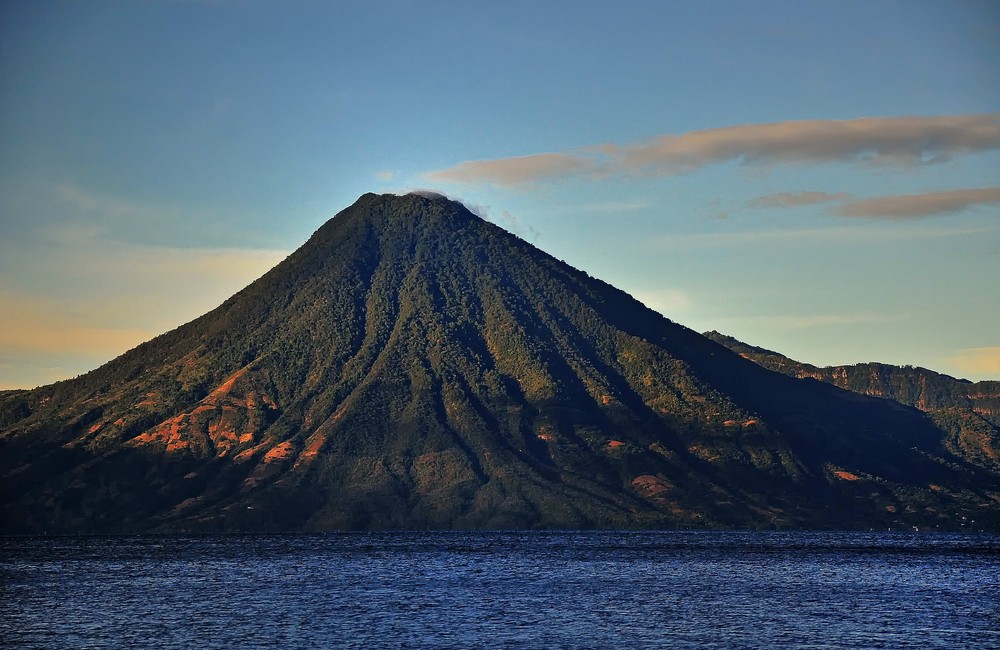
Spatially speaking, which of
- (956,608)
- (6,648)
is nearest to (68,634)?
(6,648)

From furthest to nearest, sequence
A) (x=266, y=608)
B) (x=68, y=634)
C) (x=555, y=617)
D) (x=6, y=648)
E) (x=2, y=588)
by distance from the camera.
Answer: (x=2, y=588) < (x=266, y=608) < (x=555, y=617) < (x=68, y=634) < (x=6, y=648)

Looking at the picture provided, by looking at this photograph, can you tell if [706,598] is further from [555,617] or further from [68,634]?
[68,634]

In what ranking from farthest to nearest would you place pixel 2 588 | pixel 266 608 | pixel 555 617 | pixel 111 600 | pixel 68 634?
pixel 2 588 < pixel 111 600 < pixel 266 608 < pixel 555 617 < pixel 68 634

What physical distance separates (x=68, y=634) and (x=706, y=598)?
254ft

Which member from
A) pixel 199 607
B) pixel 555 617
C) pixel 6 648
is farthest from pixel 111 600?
pixel 555 617

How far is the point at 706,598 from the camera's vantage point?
172250mm

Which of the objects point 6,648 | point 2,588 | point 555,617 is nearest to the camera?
point 6,648

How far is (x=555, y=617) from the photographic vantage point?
147750 millimetres

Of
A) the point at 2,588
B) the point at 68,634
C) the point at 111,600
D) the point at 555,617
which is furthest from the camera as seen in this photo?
the point at 2,588

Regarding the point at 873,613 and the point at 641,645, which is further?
the point at 873,613

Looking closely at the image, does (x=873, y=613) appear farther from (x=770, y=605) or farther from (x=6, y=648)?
(x=6, y=648)

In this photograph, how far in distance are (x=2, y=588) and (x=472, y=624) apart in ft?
263

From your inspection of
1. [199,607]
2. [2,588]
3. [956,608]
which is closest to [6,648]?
[199,607]

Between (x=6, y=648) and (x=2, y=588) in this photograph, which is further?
(x=2, y=588)
